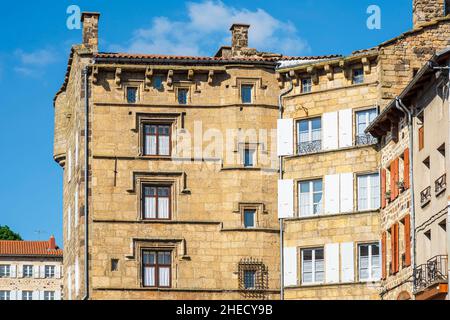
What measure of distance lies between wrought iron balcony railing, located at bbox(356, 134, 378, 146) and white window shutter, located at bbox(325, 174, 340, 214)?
1617 mm

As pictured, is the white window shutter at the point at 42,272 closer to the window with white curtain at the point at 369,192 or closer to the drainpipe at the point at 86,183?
the drainpipe at the point at 86,183

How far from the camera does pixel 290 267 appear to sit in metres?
54.0

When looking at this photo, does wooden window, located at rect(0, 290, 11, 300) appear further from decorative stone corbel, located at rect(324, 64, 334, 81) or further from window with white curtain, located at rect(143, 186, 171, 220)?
decorative stone corbel, located at rect(324, 64, 334, 81)

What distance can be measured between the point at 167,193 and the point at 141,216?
148 centimetres

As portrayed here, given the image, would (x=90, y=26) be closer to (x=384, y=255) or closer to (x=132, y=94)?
(x=132, y=94)

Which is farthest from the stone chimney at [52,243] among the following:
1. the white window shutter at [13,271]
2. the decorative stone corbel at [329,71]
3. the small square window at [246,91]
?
the decorative stone corbel at [329,71]

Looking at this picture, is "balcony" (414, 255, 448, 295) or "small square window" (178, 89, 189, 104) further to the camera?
"small square window" (178, 89, 189, 104)

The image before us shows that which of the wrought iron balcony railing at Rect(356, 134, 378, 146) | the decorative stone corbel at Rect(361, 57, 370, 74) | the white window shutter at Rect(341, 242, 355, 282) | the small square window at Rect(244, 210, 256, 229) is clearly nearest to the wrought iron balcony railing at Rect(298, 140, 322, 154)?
the wrought iron balcony railing at Rect(356, 134, 378, 146)

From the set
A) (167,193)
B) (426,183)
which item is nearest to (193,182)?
(167,193)

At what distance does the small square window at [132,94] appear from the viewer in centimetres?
5580

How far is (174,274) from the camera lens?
54438 millimetres

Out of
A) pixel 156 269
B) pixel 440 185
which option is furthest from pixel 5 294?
pixel 440 185

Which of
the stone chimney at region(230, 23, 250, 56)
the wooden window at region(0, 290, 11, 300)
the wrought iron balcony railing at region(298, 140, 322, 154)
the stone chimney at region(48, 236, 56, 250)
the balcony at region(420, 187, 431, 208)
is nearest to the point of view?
the balcony at region(420, 187, 431, 208)

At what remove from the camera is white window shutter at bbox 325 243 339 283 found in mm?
52719
